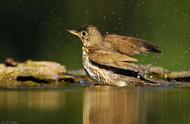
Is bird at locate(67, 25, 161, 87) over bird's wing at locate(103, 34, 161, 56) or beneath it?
beneath

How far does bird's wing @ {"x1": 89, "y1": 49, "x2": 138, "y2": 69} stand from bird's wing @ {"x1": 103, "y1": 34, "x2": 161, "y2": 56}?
0.24 m

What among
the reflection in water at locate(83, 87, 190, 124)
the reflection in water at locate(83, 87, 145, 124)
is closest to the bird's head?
the reflection in water at locate(83, 87, 190, 124)

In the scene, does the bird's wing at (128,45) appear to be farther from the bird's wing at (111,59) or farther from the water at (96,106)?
the water at (96,106)

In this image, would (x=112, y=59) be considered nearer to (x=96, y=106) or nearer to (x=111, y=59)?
(x=111, y=59)

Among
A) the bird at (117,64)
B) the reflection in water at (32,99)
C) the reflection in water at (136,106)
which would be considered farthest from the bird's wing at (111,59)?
the reflection in water at (32,99)

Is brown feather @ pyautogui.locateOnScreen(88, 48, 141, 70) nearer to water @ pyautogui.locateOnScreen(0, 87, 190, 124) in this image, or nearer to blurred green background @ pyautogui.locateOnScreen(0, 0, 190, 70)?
water @ pyautogui.locateOnScreen(0, 87, 190, 124)

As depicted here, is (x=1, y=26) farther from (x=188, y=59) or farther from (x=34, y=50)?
(x=188, y=59)

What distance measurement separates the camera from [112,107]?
9.18 metres

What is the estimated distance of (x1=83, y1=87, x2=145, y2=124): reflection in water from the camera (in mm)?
8555

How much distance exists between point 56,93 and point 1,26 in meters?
5.49

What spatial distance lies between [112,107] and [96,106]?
0.73 ft

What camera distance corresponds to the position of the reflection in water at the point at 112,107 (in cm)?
855

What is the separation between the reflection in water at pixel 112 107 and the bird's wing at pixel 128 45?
31.8 inches

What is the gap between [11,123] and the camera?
8.23 metres
